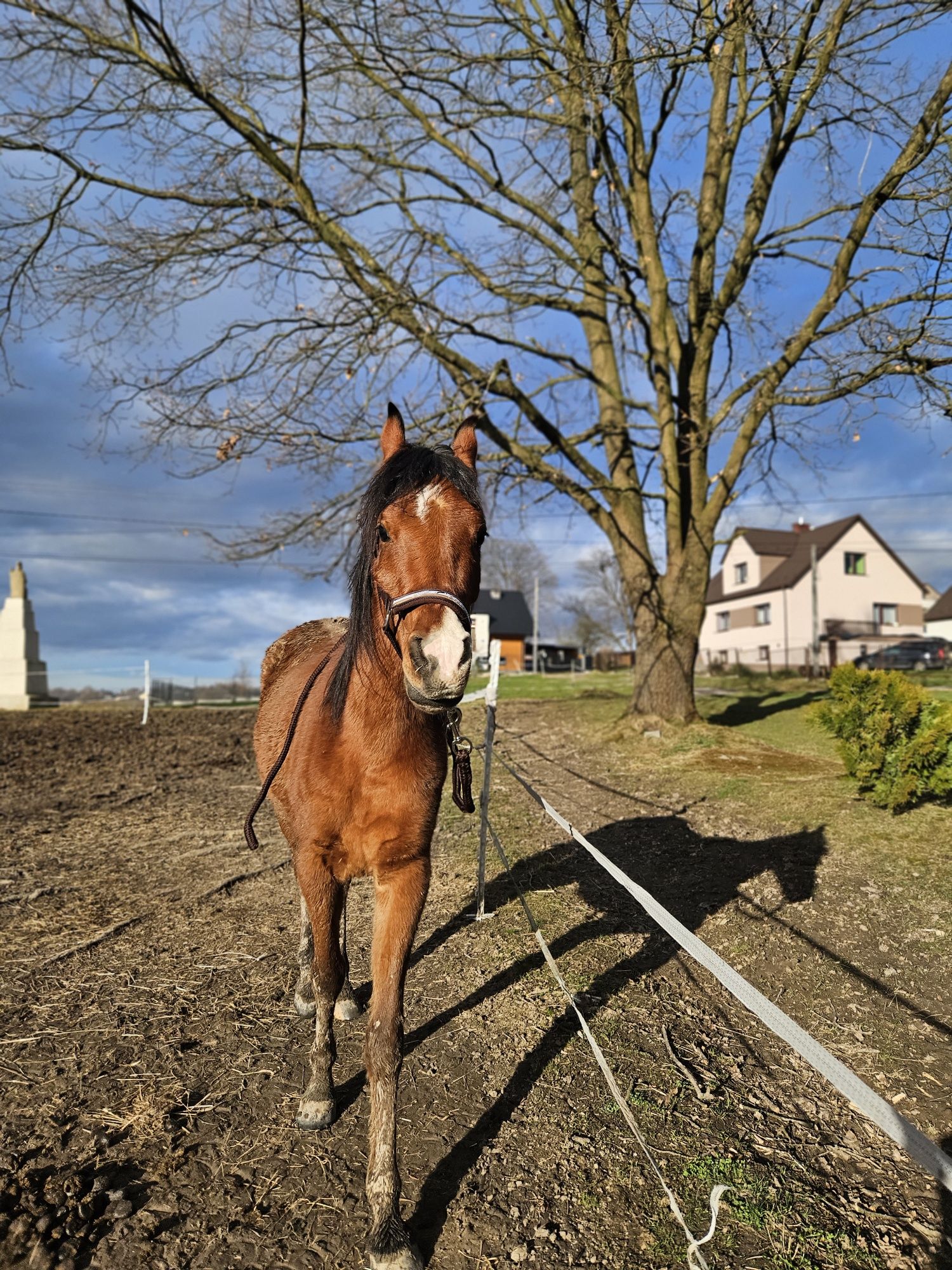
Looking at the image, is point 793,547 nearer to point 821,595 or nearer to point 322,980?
point 821,595

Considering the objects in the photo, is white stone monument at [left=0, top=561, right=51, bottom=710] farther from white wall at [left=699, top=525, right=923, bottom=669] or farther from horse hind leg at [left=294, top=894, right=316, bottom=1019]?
white wall at [left=699, top=525, right=923, bottom=669]

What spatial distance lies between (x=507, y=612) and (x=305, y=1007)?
184 feet

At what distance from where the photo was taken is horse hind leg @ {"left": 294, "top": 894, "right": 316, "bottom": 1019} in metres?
3.98

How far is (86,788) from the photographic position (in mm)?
10234

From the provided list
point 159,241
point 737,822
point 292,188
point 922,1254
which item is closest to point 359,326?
point 292,188

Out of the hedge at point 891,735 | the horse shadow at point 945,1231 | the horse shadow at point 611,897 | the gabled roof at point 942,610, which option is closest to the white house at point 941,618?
the gabled roof at point 942,610

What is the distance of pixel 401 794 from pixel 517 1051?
180cm

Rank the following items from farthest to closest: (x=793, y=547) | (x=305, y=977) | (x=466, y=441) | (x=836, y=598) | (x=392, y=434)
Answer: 1. (x=793, y=547)
2. (x=836, y=598)
3. (x=305, y=977)
4. (x=466, y=441)
5. (x=392, y=434)

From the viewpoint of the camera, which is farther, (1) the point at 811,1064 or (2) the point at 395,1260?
(2) the point at 395,1260

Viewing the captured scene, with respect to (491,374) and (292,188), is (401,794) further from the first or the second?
(292,188)

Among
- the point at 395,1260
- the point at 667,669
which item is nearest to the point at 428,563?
the point at 395,1260

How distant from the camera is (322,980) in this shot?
3150 millimetres

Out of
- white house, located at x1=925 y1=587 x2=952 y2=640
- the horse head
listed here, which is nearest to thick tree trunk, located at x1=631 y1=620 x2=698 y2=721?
the horse head

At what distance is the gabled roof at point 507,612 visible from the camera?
189ft
